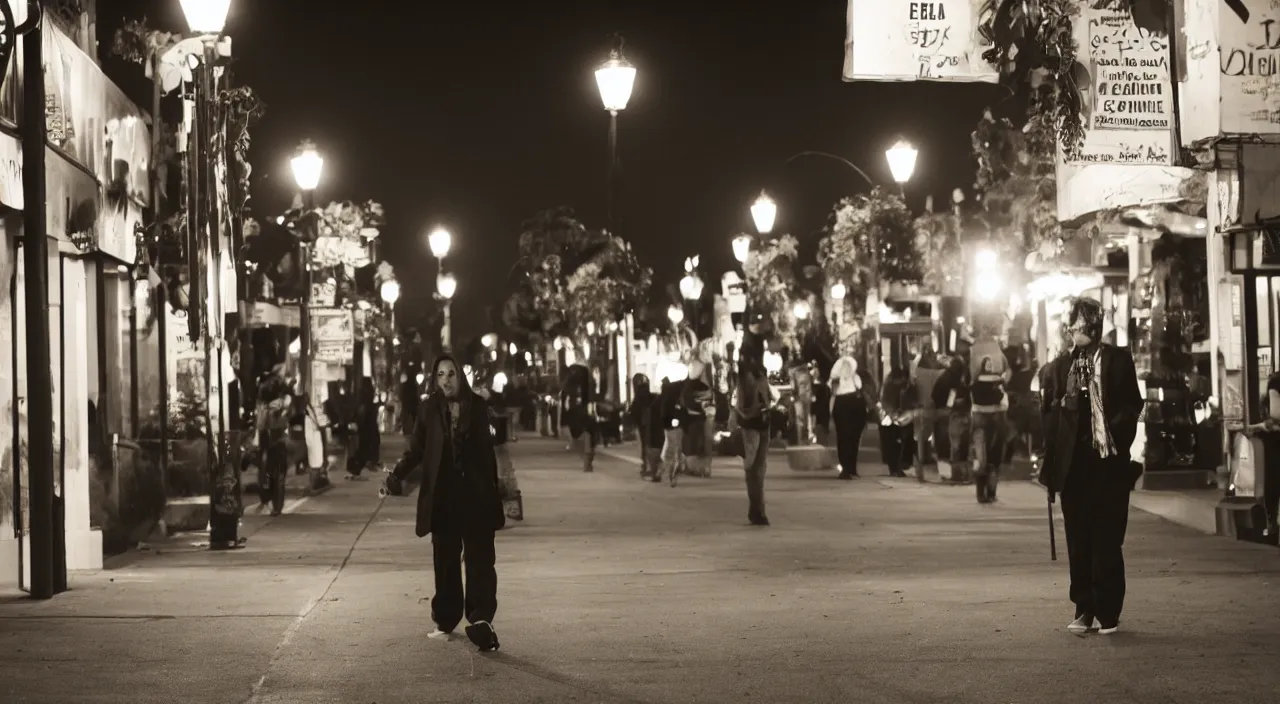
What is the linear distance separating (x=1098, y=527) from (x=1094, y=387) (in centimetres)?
77

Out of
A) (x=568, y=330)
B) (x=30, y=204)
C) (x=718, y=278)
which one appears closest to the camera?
(x=30, y=204)

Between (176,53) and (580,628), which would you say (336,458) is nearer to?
(176,53)

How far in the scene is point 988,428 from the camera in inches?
955

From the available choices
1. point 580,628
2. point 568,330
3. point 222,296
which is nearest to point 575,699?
point 580,628

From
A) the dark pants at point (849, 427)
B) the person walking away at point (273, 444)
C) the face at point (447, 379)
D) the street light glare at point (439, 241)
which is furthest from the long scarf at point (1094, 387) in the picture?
the street light glare at point (439, 241)

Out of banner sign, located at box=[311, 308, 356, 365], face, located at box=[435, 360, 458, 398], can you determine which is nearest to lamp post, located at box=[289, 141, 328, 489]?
banner sign, located at box=[311, 308, 356, 365]

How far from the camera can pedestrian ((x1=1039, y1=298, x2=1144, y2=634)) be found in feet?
37.7

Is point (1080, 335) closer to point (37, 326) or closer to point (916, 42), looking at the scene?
point (916, 42)

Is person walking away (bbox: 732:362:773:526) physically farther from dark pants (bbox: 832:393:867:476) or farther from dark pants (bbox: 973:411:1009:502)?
dark pants (bbox: 832:393:867:476)

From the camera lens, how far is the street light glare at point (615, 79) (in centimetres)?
2645

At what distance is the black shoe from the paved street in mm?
104

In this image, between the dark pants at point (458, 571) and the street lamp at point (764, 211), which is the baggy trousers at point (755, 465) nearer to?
the dark pants at point (458, 571)

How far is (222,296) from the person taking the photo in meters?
20.3

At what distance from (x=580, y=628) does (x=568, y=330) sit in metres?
61.9
